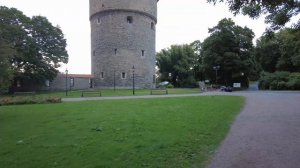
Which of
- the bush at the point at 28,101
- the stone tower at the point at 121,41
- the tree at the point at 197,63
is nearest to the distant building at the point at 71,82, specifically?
the stone tower at the point at 121,41

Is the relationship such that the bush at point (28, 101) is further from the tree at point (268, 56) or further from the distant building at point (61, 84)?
the tree at point (268, 56)

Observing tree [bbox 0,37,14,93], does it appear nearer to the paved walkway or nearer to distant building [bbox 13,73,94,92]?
the paved walkway

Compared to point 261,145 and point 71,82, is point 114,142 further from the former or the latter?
point 71,82

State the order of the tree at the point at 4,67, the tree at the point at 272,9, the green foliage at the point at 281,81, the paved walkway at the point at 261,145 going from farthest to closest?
the green foliage at the point at 281,81
the tree at the point at 4,67
the paved walkway at the point at 261,145
the tree at the point at 272,9

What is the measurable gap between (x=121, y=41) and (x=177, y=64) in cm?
1956

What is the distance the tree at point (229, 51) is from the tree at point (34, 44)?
20.4 m

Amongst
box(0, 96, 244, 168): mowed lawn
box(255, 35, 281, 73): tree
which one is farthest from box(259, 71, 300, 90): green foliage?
box(0, 96, 244, 168): mowed lawn

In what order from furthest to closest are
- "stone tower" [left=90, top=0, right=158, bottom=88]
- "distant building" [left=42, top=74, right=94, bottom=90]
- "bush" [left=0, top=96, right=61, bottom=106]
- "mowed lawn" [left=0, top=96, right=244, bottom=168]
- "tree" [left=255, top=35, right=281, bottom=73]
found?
1. "tree" [left=255, top=35, right=281, bottom=73]
2. "distant building" [left=42, top=74, right=94, bottom=90]
3. "stone tower" [left=90, top=0, right=158, bottom=88]
4. "bush" [left=0, top=96, right=61, bottom=106]
5. "mowed lawn" [left=0, top=96, right=244, bottom=168]

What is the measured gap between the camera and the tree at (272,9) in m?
3.86

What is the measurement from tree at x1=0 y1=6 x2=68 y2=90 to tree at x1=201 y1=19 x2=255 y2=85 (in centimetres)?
2039

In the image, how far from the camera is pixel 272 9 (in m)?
4.52

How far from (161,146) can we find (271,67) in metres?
52.0

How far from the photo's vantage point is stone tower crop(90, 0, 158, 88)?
45.2 meters

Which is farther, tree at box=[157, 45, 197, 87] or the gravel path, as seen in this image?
tree at box=[157, 45, 197, 87]
